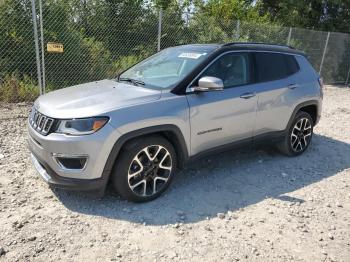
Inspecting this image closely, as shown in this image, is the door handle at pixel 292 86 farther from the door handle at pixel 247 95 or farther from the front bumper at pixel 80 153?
the front bumper at pixel 80 153

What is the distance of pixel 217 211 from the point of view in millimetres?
3988

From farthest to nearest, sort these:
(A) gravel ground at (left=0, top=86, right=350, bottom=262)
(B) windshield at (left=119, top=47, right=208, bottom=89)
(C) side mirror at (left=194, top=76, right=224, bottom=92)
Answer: (B) windshield at (left=119, top=47, right=208, bottom=89)
(C) side mirror at (left=194, top=76, right=224, bottom=92)
(A) gravel ground at (left=0, top=86, right=350, bottom=262)

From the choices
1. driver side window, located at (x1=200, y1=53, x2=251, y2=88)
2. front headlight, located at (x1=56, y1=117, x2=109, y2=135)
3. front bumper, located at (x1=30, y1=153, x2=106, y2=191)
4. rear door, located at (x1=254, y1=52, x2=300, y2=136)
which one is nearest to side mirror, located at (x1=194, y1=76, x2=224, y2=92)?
driver side window, located at (x1=200, y1=53, x2=251, y2=88)

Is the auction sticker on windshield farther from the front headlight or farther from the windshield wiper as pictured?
the front headlight

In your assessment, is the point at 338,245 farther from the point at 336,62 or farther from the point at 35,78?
the point at 336,62

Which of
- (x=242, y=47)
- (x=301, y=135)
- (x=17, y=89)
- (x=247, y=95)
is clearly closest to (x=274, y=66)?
(x=242, y=47)

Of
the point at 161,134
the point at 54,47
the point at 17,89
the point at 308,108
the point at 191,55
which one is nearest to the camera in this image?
the point at 161,134

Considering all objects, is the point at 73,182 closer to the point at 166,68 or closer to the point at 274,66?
the point at 166,68

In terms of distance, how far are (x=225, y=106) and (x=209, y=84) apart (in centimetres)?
48

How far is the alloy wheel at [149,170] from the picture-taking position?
3.89m

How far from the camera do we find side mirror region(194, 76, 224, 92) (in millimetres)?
4105

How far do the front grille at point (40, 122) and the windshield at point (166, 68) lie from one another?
47.0 inches

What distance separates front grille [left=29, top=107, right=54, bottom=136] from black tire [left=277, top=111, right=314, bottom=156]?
11.1ft

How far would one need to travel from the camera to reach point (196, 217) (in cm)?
384
